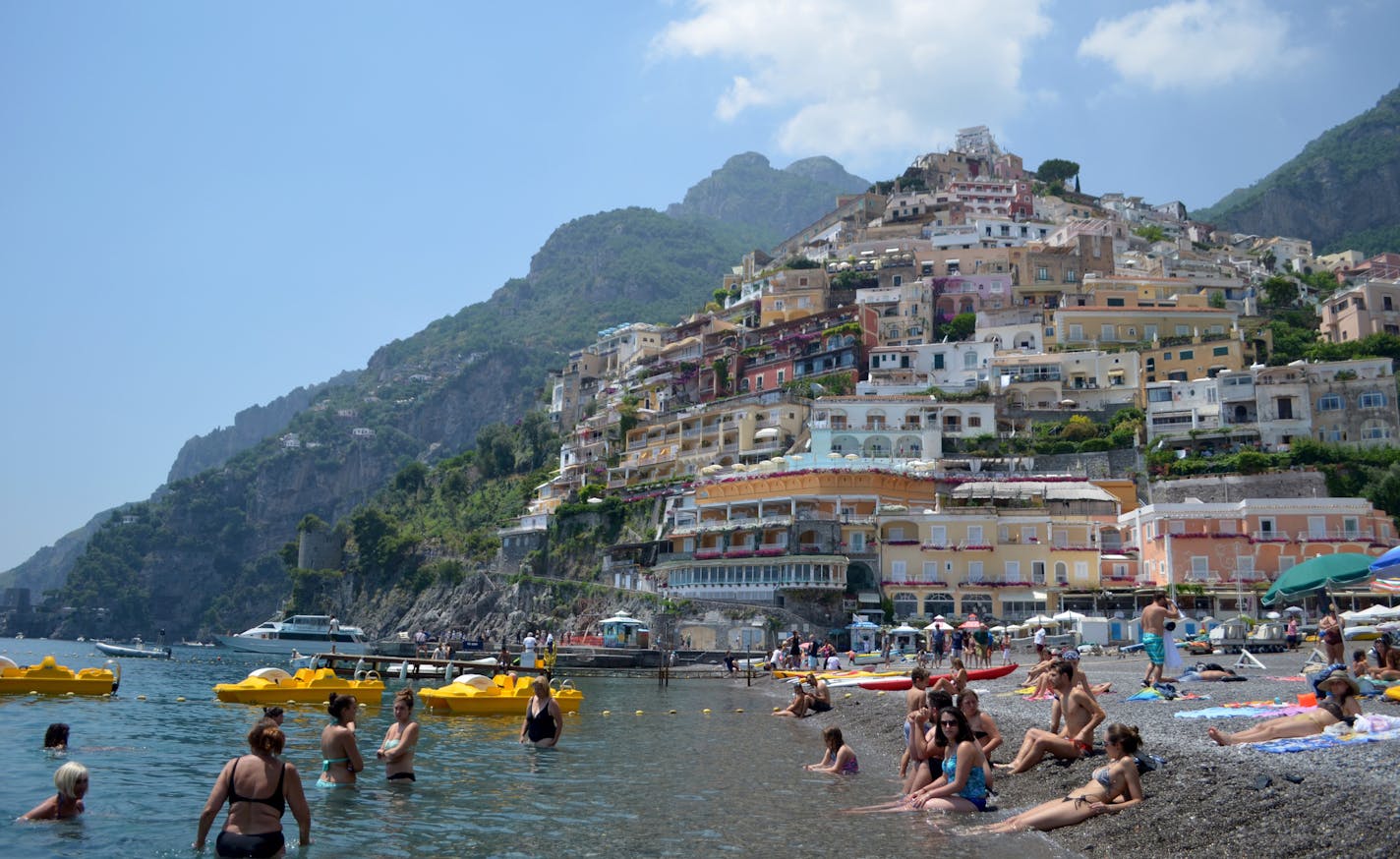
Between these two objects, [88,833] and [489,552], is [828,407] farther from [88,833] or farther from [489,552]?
[88,833]

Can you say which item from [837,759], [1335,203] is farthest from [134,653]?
[1335,203]

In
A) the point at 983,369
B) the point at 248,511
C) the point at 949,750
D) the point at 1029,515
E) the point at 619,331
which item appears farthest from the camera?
the point at 248,511

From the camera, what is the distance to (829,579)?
50.8 meters

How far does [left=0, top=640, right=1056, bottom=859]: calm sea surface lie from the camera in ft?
35.8

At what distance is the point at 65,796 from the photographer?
1155cm

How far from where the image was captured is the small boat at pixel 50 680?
91.0ft

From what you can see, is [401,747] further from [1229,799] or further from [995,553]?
[995,553]

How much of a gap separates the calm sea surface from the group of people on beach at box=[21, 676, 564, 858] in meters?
0.28

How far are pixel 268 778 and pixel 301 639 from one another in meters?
66.7

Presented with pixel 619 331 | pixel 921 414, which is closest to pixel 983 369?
pixel 921 414

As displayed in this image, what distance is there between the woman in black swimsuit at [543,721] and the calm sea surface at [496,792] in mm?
276

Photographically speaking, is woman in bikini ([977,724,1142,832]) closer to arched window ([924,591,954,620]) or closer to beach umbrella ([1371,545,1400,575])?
beach umbrella ([1371,545,1400,575])

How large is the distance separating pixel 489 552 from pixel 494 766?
213 feet

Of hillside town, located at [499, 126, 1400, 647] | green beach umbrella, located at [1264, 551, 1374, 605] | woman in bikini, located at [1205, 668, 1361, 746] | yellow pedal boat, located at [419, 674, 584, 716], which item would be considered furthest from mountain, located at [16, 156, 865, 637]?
woman in bikini, located at [1205, 668, 1361, 746]
